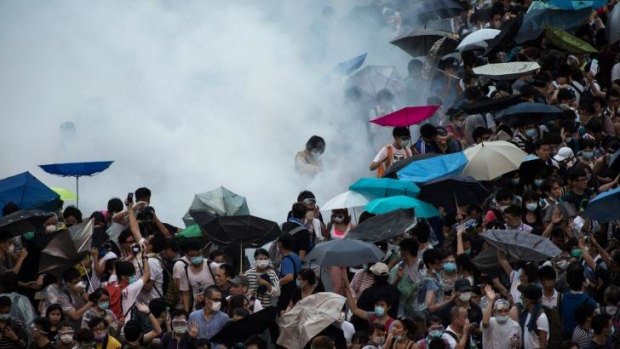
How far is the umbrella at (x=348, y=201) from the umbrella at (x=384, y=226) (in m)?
0.81

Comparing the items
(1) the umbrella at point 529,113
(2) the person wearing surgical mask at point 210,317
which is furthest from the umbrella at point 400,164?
(2) the person wearing surgical mask at point 210,317

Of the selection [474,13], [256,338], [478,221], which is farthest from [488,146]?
[474,13]

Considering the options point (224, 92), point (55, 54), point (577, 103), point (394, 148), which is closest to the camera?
point (394, 148)

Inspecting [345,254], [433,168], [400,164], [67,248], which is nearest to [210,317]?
[345,254]

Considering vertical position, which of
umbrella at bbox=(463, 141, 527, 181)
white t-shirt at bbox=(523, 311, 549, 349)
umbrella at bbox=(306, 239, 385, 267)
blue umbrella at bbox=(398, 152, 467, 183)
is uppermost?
umbrella at bbox=(306, 239, 385, 267)

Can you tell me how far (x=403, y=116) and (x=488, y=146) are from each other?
167 centimetres

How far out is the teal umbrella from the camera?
57.8 feet

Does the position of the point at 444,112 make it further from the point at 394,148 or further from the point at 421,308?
the point at 421,308

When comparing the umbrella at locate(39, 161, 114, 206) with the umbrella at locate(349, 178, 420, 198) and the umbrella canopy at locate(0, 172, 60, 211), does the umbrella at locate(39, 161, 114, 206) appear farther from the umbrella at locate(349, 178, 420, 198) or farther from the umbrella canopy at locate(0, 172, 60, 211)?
the umbrella at locate(349, 178, 420, 198)

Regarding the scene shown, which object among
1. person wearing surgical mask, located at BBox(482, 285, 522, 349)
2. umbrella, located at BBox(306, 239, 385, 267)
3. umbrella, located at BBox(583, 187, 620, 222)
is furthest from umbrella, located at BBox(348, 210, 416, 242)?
person wearing surgical mask, located at BBox(482, 285, 522, 349)

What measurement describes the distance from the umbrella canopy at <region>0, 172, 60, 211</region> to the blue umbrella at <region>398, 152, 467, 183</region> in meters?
3.72

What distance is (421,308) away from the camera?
51.6ft

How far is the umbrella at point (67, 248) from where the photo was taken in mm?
16875

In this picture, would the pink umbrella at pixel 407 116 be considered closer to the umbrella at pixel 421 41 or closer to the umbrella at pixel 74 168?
the umbrella at pixel 74 168
